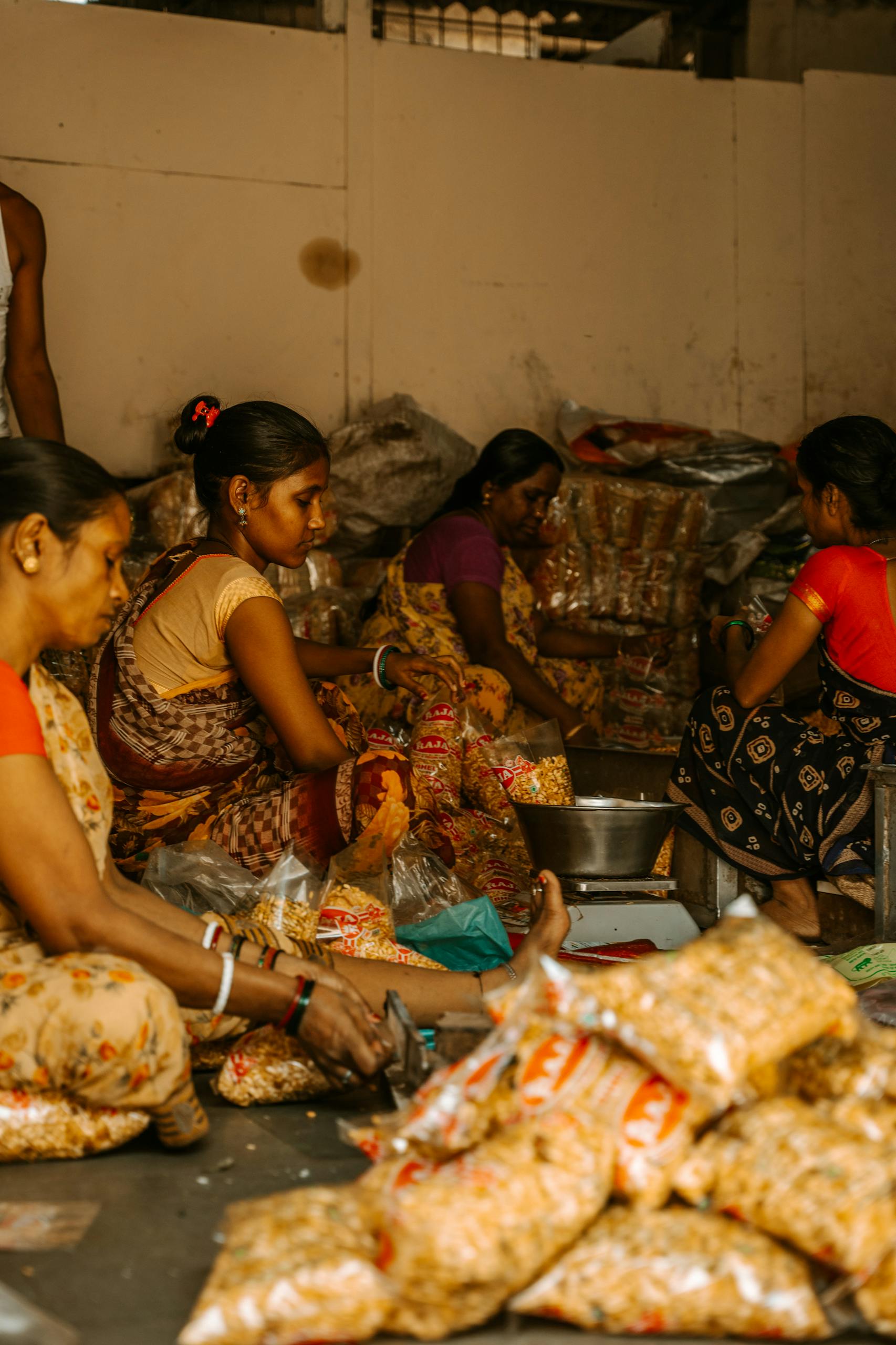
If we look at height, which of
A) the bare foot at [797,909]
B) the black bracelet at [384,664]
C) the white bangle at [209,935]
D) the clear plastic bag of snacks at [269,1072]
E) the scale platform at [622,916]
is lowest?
the bare foot at [797,909]

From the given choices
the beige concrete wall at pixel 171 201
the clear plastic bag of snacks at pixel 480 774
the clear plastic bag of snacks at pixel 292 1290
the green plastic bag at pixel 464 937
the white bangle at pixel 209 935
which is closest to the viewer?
the clear plastic bag of snacks at pixel 292 1290

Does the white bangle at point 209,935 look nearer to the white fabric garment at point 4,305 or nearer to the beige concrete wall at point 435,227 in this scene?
the white fabric garment at point 4,305

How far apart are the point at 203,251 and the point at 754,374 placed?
8.26ft

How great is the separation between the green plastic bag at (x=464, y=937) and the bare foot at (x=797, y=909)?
929mm

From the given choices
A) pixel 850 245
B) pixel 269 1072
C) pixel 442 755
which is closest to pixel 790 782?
pixel 442 755

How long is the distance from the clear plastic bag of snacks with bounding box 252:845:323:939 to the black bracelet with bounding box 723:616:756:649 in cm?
146

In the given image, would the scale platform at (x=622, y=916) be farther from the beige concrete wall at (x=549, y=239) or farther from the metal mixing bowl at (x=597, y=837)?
the beige concrete wall at (x=549, y=239)

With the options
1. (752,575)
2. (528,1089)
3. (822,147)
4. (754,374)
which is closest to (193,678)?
(528,1089)

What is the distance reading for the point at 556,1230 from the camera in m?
1.29

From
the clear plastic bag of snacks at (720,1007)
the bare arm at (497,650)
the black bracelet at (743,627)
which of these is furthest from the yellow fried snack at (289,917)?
the bare arm at (497,650)

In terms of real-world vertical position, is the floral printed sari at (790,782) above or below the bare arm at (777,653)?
below

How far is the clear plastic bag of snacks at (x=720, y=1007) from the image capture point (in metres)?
1.33

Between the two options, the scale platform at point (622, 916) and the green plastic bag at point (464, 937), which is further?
the scale platform at point (622, 916)

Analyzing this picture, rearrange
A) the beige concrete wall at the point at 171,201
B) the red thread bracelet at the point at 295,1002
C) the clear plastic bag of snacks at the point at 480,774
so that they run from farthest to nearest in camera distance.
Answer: the beige concrete wall at the point at 171,201, the clear plastic bag of snacks at the point at 480,774, the red thread bracelet at the point at 295,1002
